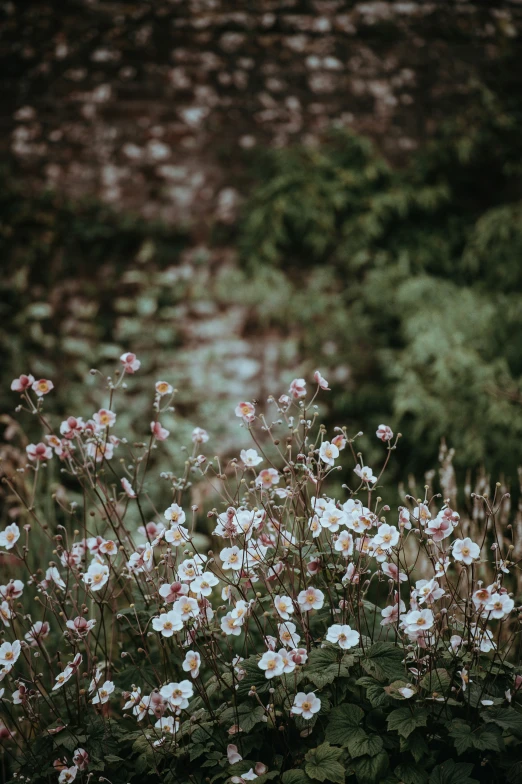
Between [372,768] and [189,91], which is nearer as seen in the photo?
[372,768]

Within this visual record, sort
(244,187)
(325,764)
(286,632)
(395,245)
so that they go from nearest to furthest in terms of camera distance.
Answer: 1. (325,764)
2. (286,632)
3. (395,245)
4. (244,187)

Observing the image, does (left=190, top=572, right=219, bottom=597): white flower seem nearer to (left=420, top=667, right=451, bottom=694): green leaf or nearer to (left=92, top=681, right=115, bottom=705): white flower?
(left=92, top=681, right=115, bottom=705): white flower

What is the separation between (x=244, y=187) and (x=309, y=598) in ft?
11.2

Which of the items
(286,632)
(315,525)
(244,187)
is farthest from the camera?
(244,187)

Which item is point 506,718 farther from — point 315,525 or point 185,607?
point 185,607

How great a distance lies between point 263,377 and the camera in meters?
4.04

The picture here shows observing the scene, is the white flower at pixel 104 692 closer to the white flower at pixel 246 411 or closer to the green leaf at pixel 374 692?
the green leaf at pixel 374 692

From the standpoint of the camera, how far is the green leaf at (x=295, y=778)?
115cm

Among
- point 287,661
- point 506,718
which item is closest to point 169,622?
point 287,661

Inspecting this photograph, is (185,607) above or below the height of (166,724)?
above

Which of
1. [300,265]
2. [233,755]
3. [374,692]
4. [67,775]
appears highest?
[374,692]

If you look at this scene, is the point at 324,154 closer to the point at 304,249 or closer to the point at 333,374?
the point at 304,249

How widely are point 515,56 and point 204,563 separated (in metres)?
4.44

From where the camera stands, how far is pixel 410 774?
1173mm
